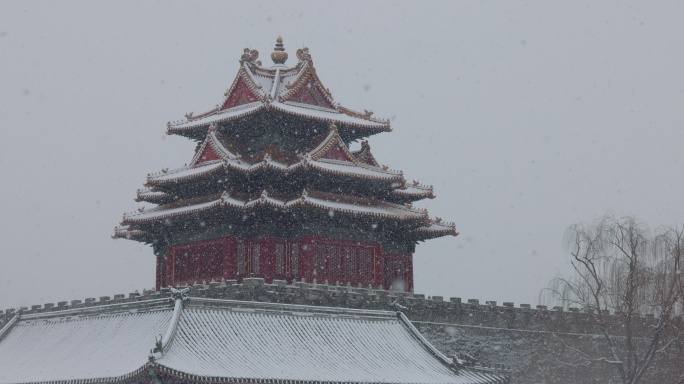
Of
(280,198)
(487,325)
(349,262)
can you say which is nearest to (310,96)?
(280,198)

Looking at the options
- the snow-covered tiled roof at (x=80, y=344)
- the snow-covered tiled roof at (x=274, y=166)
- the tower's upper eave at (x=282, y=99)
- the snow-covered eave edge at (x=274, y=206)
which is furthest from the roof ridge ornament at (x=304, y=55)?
the snow-covered tiled roof at (x=80, y=344)

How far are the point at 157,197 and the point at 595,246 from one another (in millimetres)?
15834

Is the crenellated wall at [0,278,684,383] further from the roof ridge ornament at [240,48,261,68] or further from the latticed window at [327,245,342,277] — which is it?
the roof ridge ornament at [240,48,261,68]

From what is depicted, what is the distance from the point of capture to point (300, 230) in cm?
3547

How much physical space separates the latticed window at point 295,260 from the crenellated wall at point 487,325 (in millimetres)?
2215

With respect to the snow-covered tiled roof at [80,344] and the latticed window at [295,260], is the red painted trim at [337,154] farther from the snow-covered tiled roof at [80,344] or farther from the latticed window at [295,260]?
the snow-covered tiled roof at [80,344]

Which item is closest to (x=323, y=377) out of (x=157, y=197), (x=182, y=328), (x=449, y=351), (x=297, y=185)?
(x=182, y=328)

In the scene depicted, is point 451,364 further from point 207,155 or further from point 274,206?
point 207,155

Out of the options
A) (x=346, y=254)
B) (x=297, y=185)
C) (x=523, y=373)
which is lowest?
(x=523, y=373)

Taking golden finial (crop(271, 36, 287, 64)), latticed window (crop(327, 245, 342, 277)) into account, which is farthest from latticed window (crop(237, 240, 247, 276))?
golden finial (crop(271, 36, 287, 64))

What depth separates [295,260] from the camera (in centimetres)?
3531

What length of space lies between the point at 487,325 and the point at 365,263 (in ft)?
14.9

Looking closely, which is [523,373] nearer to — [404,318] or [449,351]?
[449,351]

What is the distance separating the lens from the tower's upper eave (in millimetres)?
37594
